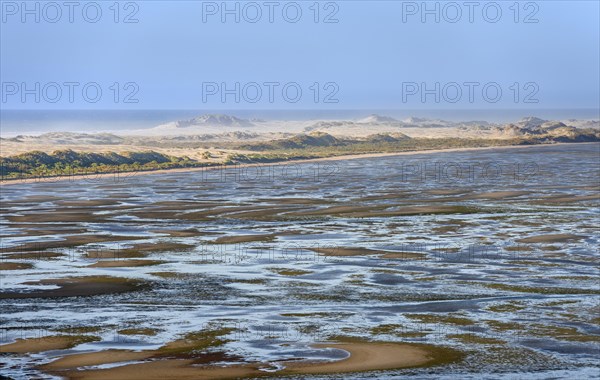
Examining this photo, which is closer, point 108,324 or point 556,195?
point 108,324

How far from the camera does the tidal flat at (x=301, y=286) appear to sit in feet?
49.2

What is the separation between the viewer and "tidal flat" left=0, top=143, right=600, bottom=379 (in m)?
15.0

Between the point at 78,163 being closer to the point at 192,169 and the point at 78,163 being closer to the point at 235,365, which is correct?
the point at 192,169

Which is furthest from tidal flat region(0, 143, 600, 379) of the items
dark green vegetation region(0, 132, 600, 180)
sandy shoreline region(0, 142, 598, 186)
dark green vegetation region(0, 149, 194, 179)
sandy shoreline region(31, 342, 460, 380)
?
dark green vegetation region(0, 132, 600, 180)

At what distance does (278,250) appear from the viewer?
83.0ft

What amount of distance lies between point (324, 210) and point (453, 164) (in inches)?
1154

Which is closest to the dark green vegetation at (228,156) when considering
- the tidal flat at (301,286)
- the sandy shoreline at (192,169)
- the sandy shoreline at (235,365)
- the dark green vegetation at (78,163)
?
the dark green vegetation at (78,163)

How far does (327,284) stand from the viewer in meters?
20.5

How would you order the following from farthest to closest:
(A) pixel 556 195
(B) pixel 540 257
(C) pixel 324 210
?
(A) pixel 556 195 → (C) pixel 324 210 → (B) pixel 540 257

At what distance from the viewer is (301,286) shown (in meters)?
20.3

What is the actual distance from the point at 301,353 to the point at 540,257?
33.3ft

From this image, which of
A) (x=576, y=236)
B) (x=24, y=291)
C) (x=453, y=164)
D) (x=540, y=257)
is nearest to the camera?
(x=24, y=291)

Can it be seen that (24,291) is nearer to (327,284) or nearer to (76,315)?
(76,315)

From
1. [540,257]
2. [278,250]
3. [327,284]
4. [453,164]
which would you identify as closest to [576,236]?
[540,257]
